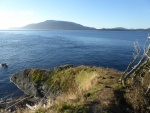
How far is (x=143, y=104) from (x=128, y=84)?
3.83 m

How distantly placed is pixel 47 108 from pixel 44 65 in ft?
169

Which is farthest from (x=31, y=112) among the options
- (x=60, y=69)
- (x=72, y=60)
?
(x=72, y=60)

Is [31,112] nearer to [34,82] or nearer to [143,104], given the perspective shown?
[143,104]

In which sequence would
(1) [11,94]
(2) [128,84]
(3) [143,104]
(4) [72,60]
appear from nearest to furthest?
(3) [143,104], (2) [128,84], (1) [11,94], (4) [72,60]

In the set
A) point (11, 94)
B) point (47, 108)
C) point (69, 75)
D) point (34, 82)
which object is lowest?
point (11, 94)

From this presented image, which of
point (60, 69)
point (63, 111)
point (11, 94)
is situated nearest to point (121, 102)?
point (63, 111)

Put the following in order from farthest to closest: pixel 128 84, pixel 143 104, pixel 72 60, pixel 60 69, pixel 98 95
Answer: pixel 72 60 → pixel 60 69 → pixel 128 84 → pixel 98 95 → pixel 143 104

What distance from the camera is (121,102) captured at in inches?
647

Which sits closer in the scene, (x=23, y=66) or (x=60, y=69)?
(x=60, y=69)

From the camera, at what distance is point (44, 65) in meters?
65.1

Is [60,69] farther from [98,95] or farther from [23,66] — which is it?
[23,66]

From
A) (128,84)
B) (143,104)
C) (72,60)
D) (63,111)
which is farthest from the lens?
(72,60)

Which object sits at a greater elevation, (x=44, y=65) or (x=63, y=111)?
(x=63, y=111)

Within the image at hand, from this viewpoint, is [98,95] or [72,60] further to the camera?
[72,60]
